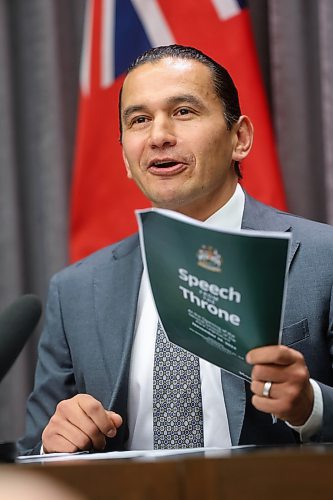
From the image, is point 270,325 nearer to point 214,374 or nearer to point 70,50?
point 214,374

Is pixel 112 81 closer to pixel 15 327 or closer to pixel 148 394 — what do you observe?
pixel 148 394

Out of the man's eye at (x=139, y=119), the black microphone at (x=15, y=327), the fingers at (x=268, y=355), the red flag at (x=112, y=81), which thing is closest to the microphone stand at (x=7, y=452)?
the black microphone at (x=15, y=327)

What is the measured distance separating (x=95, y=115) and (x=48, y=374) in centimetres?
90

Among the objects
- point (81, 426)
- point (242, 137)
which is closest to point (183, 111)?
point (242, 137)

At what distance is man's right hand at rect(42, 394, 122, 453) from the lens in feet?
4.12

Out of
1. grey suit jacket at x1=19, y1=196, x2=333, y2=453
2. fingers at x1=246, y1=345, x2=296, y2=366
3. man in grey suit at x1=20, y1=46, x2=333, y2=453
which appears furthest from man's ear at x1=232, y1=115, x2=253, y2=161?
fingers at x1=246, y1=345, x2=296, y2=366

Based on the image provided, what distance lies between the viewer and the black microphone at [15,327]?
1.09m

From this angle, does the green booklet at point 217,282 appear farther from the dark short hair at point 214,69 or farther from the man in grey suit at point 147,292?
the dark short hair at point 214,69

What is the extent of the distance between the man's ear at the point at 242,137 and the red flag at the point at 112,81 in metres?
0.62

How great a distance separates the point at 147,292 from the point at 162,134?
308mm

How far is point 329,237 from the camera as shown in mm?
1536

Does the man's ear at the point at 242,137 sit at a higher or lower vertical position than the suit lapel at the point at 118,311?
higher

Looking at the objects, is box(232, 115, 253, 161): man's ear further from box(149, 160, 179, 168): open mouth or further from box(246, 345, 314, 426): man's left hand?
box(246, 345, 314, 426): man's left hand

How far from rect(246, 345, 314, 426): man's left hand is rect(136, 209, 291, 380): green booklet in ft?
0.05
